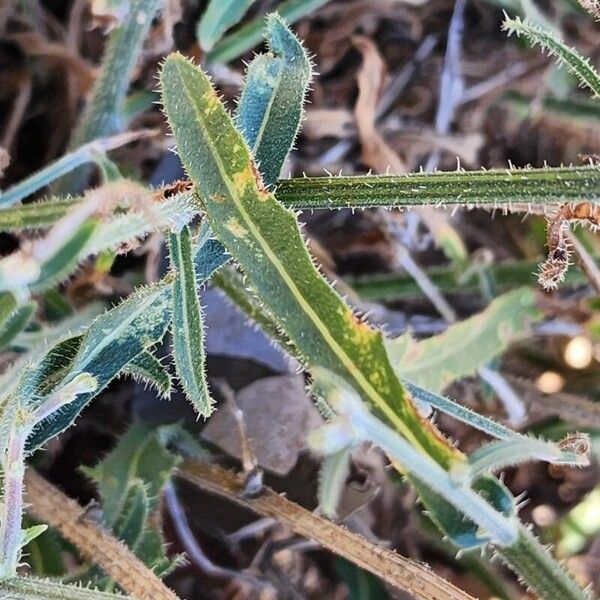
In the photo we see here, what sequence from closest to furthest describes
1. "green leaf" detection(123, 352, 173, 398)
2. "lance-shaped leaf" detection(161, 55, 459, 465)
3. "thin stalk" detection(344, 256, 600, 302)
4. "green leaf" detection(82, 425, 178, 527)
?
"lance-shaped leaf" detection(161, 55, 459, 465)
"green leaf" detection(123, 352, 173, 398)
"green leaf" detection(82, 425, 178, 527)
"thin stalk" detection(344, 256, 600, 302)

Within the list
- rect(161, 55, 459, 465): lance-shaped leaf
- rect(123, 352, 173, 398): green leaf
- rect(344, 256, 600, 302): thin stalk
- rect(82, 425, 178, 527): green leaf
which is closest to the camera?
rect(161, 55, 459, 465): lance-shaped leaf

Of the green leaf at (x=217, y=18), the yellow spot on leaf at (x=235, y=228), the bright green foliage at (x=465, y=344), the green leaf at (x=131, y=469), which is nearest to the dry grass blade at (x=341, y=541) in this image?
the green leaf at (x=131, y=469)

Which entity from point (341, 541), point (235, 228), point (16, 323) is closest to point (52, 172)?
point (16, 323)

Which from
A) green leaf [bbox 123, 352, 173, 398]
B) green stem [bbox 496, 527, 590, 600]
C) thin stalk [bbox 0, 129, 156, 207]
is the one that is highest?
thin stalk [bbox 0, 129, 156, 207]

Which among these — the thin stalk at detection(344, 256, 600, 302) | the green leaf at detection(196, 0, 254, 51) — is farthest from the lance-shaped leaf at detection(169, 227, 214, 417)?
the thin stalk at detection(344, 256, 600, 302)

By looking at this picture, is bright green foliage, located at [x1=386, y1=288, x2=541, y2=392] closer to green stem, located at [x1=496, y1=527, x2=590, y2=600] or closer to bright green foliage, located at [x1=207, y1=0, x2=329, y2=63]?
green stem, located at [x1=496, y1=527, x2=590, y2=600]

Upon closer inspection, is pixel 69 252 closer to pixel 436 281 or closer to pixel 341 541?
pixel 341 541

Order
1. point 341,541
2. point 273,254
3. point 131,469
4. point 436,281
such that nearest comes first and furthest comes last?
point 273,254 → point 341,541 → point 131,469 → point 436,281
